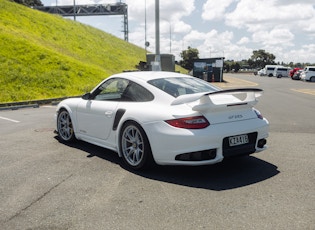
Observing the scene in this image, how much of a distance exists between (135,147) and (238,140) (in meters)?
1.43

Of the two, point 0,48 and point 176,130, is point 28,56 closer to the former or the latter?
point 0,48

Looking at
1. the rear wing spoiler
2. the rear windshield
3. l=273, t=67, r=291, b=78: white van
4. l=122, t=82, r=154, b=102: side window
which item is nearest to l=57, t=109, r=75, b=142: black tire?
l=122, t=82, r=154, b=102: side window

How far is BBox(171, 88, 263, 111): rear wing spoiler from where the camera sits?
4.30 meters

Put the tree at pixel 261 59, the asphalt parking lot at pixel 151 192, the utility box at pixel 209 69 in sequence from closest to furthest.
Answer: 1. the asphalt parking lot at pixel 151 192
2. the utility box at pixel 209 69
3. the tree at pixel 261 59

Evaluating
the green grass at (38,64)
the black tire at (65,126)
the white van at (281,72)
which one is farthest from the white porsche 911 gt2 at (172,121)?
the white van at (281,72)

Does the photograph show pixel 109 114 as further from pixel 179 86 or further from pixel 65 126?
pixel 65 126

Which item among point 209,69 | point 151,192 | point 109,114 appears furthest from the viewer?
point 209,69

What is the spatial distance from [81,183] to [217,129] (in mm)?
1871

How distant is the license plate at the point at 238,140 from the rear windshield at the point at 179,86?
99 centimetres

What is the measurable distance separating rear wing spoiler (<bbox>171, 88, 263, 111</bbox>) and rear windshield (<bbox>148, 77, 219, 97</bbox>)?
0.86 feet

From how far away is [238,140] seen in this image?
451 centimetres

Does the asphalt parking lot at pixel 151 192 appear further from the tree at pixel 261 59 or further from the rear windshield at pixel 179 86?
the tree at pixel 261 59

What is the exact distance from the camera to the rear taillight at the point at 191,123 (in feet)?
14.0

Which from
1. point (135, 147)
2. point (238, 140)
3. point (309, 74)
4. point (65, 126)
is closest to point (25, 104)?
point (65, 126)
